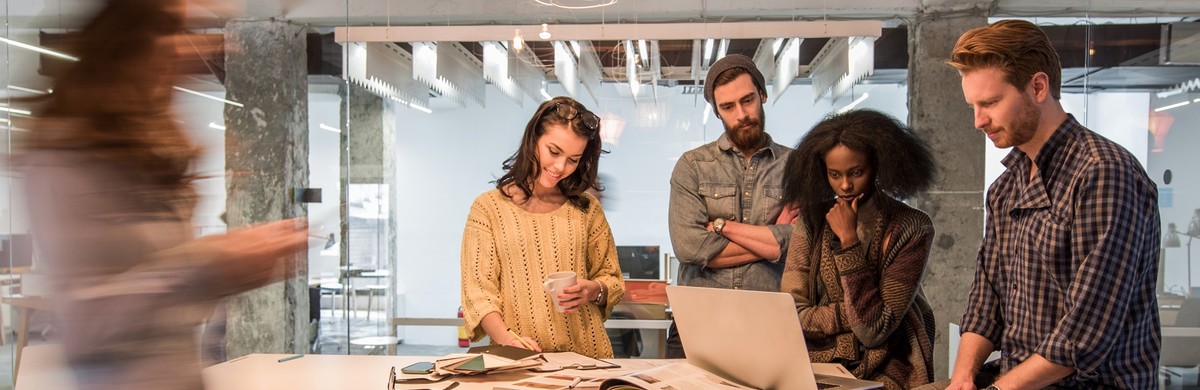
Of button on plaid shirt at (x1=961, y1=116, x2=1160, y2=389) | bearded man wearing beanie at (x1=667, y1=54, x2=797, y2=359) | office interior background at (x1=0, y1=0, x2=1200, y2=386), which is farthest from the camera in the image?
office interior background at (x1=0, y1=0, x2=1200, y2=386)

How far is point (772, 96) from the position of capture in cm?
425

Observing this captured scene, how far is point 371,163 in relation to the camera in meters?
4.63

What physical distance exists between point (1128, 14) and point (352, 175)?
457 cm

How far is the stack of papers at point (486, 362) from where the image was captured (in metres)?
1.86

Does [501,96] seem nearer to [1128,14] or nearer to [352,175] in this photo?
[352,175]

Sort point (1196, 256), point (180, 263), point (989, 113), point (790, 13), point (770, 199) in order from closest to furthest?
1. point (180, 263)
2. point (989, 113)
3. point (770, 199)
4. point (1196, 256)
5. point (790, 13)

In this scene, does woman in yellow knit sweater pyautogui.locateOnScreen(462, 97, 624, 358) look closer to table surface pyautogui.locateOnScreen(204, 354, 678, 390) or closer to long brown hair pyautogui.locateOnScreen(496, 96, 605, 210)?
long brown hair pyautogui.locateOnScreen(496, 96, 605, 210)

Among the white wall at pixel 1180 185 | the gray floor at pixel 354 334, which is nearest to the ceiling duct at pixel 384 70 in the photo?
the gray floor at pixel 354 334

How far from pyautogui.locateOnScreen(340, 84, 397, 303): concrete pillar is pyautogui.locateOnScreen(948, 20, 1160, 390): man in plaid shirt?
349cm

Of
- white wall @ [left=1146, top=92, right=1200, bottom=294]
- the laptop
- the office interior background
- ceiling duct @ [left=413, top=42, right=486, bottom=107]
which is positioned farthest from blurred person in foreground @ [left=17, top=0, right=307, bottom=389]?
white wall @ [left=1146, top=92, right=1200, bottom=294]

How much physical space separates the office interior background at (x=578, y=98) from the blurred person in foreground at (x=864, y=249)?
6.59 ft

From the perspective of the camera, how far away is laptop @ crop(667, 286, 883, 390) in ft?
5.08

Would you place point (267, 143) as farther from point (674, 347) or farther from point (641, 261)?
point (674, 347)

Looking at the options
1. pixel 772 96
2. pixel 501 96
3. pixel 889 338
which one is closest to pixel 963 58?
pixel 889 338
